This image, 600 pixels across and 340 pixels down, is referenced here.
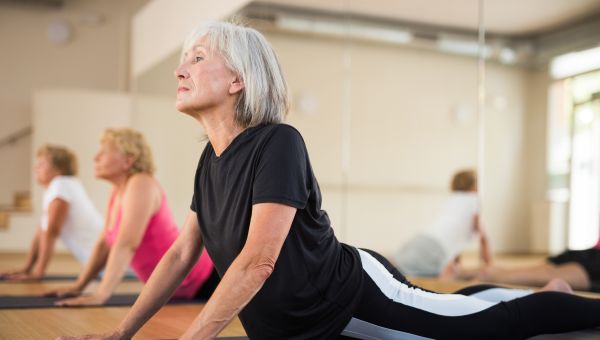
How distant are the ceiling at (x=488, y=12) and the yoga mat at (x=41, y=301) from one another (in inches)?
83.0

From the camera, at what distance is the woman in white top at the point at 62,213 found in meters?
4.09

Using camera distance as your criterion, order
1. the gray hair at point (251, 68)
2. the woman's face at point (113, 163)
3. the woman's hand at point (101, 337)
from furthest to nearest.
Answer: the woman's face at point (113, 163), the woman's hand at point (101, 337), the gray hair at point (251, 68)

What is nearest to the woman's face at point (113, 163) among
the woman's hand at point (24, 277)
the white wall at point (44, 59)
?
the woman's hand at point (24, 277)

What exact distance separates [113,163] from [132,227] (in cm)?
40

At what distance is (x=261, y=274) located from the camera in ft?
4.85

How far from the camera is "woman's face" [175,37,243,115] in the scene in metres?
1.61

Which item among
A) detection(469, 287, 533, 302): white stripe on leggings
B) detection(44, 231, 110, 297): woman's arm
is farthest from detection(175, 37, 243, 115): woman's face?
detection(44, 231, 110, 297): woman's arm

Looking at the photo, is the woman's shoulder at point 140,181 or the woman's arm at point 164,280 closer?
the woman's arm at point 164,280

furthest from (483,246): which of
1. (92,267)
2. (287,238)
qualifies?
(287,238)

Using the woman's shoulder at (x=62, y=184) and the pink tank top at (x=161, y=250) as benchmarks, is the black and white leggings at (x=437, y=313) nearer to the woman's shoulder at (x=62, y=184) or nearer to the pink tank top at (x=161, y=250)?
the pink tank top at (x=161, y=250)

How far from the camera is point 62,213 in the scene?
4.09 meters

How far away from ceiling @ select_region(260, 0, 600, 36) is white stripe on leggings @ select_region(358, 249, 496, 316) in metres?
2.39

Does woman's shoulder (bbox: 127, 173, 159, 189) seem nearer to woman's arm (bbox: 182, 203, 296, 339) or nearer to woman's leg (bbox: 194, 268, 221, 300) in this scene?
woman's leg (bbox: 194, 268, 221, 300)

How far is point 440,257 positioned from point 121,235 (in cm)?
204
